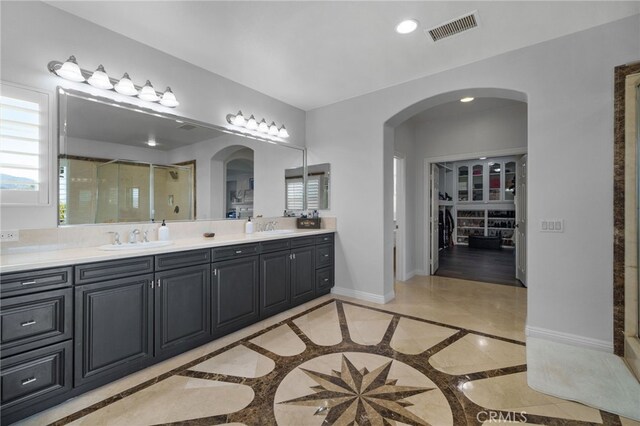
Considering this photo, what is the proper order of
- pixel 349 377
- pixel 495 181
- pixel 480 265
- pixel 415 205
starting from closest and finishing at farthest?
pixel 349 377, pixel 415 205, pixel 480 265, pixel 495 181

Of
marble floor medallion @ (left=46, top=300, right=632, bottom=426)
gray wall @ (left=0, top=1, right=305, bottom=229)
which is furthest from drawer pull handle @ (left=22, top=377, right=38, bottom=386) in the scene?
gray wall @ (left=0, top=1, right=305, bottom=229)

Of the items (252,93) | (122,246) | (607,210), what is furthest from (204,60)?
(607,210)

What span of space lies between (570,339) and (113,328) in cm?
374

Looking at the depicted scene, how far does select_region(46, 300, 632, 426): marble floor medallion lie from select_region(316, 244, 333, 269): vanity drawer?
3.80 feet

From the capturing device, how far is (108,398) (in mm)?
1836

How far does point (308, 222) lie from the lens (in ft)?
13.6

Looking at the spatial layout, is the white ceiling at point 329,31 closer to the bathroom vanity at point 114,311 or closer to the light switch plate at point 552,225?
the light switch plate at point 552,225

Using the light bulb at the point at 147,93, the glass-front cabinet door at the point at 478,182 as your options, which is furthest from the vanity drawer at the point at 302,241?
the glass-front cabinet door at the point at 478,182

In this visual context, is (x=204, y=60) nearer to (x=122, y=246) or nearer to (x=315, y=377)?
(x=122, y=246)

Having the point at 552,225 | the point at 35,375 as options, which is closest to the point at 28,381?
the point at 35,375

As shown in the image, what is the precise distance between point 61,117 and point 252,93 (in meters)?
2.02

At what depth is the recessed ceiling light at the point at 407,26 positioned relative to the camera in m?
2.36

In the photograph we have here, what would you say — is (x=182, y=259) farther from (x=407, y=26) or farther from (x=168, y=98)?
(x=407, y=26)

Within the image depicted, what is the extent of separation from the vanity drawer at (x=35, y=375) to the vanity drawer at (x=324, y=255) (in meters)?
2.56
